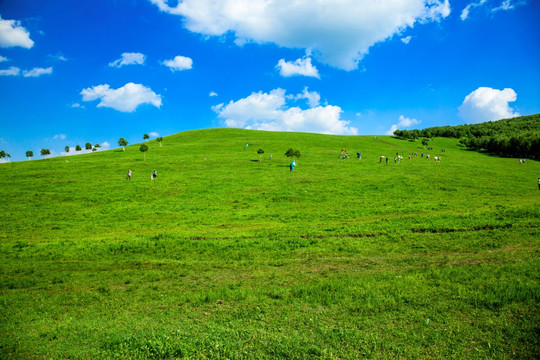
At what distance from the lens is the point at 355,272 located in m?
14.6

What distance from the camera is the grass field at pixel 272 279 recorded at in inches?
352

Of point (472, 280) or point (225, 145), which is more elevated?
point (225, 145)

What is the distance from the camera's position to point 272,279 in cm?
1403

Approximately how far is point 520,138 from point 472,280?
449 ft

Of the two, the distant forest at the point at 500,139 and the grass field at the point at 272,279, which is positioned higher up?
the distant forest at the point at 500,139

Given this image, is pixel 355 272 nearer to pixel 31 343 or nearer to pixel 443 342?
pixel 443 342

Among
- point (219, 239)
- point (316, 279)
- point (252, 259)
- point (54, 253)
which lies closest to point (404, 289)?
point (316, 279)

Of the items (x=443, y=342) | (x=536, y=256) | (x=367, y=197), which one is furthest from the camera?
(x=367, y=197)

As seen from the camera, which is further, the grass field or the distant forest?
the distant forest

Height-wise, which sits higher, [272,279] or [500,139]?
[500,139]

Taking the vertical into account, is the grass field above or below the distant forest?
below

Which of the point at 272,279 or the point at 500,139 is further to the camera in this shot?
the point at 500,139

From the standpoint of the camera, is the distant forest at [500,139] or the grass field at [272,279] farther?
the distant forest at [500,139]

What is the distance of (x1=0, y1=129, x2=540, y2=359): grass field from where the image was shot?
8.93 m
